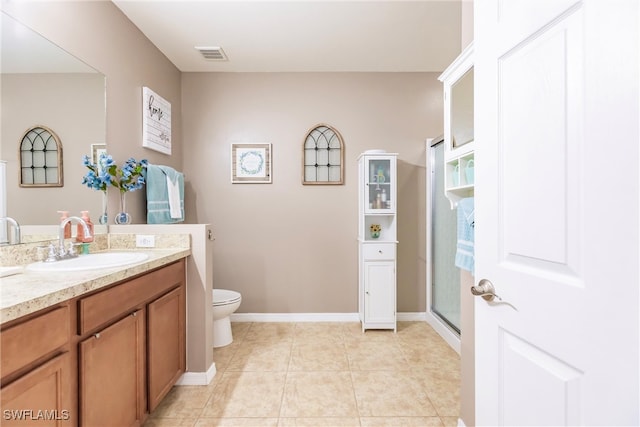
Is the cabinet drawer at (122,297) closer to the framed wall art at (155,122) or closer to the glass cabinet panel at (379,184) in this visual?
the framed wall art at (155,122)

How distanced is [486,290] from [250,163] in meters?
2.65

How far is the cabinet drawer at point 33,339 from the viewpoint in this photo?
838 mm

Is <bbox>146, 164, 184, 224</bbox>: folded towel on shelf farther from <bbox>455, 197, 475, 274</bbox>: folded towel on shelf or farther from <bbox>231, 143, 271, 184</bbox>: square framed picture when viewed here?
<bbox>455, 197, 475, 274</bbox>: folded towel on shelf

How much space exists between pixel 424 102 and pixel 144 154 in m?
2.71

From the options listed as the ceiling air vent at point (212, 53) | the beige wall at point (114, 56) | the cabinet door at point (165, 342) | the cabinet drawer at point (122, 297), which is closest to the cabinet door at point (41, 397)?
the cabinet drawer at point (122, 297)

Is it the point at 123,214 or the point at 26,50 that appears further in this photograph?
the point at 123,214

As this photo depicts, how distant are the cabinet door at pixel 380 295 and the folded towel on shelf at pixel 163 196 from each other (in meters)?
1.80

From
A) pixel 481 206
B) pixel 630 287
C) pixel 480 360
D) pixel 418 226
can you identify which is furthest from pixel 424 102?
pixel 630 287

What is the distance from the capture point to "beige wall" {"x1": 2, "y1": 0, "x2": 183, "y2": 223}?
1.69 m

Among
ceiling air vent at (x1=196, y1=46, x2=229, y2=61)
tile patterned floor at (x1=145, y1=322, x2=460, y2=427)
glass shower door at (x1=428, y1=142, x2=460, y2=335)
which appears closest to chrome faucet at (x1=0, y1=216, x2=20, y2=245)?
tile patterned floor at (x1=145, y1=322, x2=460, y2=427)

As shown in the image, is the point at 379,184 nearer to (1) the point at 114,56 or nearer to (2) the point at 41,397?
(1) the point at 114,56

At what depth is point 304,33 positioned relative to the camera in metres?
2.52

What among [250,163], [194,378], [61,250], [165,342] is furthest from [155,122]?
[194,378]

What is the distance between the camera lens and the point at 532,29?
82cm
